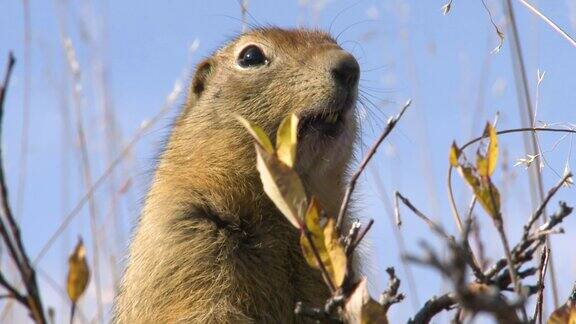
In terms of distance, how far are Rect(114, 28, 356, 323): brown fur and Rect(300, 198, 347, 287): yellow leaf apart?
48.0 inches

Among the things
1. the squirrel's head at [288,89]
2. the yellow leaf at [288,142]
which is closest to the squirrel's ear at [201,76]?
the squirrel's head at [288,89]

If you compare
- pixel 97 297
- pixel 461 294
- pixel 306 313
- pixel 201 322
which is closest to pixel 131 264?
pixel 201 322

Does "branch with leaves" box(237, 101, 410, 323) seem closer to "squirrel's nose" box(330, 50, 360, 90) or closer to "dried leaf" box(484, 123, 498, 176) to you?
"dried leaf" box(484, 123, 498, 176)

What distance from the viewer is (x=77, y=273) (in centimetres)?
124

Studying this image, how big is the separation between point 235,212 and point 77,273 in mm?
1546

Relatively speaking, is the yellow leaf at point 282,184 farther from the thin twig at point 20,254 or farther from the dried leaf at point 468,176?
the thin twig at point 20,254

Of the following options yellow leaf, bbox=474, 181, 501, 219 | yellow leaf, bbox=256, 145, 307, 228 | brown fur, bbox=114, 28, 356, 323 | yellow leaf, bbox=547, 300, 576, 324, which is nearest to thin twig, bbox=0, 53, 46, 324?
yellow leaf, bbox=256, 145, 307, 228

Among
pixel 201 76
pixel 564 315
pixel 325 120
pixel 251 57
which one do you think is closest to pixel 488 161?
pixel 564 315

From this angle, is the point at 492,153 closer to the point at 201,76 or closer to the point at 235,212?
the point at 235,212

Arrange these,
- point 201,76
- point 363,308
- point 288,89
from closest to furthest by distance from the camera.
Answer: point 363,308 → point 288,89 → point 201,76

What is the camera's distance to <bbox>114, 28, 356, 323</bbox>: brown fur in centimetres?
257

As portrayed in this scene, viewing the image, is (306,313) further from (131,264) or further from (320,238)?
(131,264)

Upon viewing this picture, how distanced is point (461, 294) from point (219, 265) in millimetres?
1994

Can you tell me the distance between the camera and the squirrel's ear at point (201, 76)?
3578 millimetres
